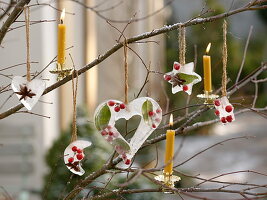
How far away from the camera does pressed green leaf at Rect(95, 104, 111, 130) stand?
1.04 meters

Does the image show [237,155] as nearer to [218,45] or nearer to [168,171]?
[218,45]

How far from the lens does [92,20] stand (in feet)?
20.4

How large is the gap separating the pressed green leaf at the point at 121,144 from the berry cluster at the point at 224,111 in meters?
0.19

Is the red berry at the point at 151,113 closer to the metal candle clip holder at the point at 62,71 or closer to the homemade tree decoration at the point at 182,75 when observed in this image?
the homemade tree decoration at the point at 182,75

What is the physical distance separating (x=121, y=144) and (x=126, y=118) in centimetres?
5

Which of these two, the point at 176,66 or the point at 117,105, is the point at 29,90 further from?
the point at 176,66

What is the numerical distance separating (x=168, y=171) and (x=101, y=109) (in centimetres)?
18

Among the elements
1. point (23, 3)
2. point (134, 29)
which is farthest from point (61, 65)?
point (134, 29)

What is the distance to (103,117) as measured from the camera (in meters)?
1.05

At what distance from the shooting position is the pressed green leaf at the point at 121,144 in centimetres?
105

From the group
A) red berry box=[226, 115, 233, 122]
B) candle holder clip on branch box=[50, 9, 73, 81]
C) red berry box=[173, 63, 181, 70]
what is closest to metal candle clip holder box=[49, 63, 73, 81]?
candle holder clip on branch box=[50, 9, 73, 81]

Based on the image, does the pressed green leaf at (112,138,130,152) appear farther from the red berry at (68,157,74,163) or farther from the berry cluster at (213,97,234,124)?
the berry cluster at (213,97,234,124)

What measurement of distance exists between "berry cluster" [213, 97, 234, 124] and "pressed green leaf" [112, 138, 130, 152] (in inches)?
7.4

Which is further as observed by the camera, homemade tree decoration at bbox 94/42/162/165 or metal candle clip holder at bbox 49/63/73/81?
metal candle clip holder at bbox 49/63/73/81
